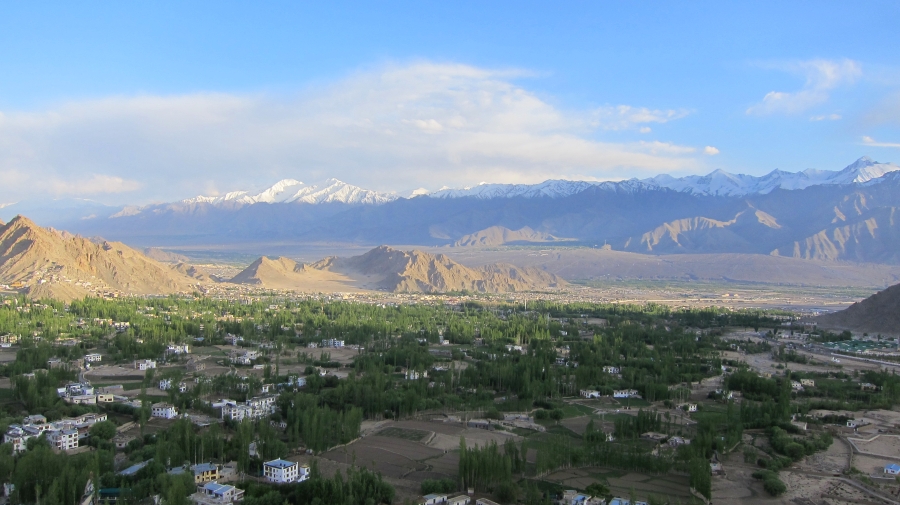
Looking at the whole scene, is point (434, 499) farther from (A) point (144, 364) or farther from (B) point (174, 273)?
(B) point (174, 273)

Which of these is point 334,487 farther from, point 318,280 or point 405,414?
point 318,280

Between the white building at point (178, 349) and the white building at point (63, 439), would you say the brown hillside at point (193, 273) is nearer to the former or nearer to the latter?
the white building at point (178, 349)

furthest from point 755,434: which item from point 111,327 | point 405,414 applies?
point 111,327

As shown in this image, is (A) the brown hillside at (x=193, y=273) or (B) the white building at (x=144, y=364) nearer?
(B) the white building at (x=144, y=364)

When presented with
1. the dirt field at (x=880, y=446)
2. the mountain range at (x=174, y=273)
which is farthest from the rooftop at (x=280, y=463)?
the mountain range at (x=174, y=273)

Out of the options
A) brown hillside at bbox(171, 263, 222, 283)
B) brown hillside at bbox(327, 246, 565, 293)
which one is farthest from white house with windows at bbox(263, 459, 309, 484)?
brown hillside at bbox(171, 263, 222, 283)

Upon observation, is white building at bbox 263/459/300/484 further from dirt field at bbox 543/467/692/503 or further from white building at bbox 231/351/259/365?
white building at bbox 231/351/259/365

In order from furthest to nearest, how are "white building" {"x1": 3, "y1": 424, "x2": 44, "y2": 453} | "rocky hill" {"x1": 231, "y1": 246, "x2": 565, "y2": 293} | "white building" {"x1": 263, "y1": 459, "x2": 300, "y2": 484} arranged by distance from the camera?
1. "rocky hill" {"x1": 231, "y1": 246, "x2": 565, "y2": 293}
2. "white building" {"x1": 3, "y1": 424, "x2": 44, "y2": 453}
3. "white building" {"x1": 263, "y1": 459, "x2": 300, "y2": 484}
